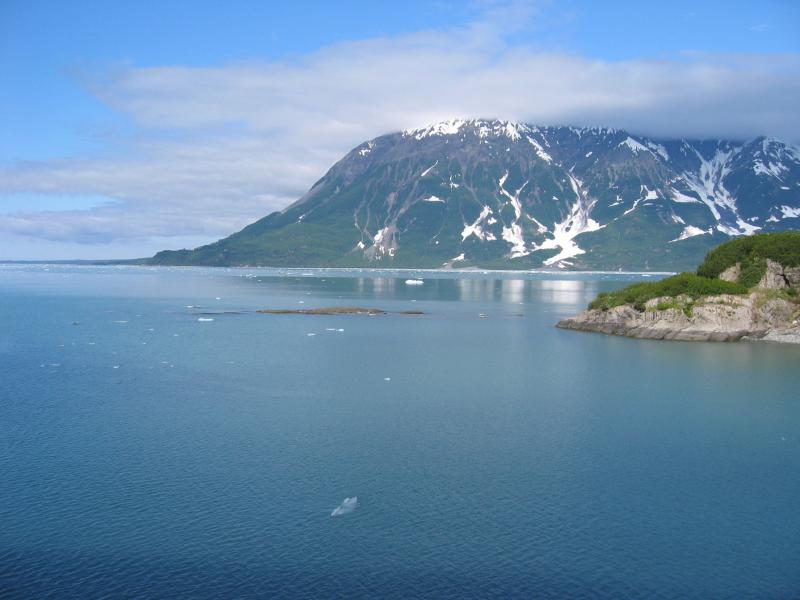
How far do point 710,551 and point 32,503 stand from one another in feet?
80.9

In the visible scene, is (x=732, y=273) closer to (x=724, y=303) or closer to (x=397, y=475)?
(x=724, y=303)

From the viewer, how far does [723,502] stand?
28.8 m

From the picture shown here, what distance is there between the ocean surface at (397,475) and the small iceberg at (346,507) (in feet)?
0.75

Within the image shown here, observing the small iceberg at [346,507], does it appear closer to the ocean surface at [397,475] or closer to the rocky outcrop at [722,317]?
the ocean surface at [397,475]

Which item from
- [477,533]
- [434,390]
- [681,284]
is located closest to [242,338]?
[434,390]

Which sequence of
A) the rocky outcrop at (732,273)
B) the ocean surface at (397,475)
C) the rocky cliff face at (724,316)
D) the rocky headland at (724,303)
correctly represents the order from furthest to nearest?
the rocky outcrop at (732,273)
the rocky headland at (724,303)
the rocky cliff face at (724,316)
the ocean surface at (397,475)

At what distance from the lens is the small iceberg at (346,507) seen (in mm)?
26883

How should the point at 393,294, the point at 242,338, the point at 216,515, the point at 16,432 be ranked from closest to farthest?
the point at 216,515 → the point at 16,432 → the point at 242,338 → the point at 393,294

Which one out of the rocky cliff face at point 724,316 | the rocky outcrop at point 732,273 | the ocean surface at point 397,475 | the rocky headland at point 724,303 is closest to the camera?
the ocean surface at point 397,475

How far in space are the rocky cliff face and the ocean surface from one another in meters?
12.3

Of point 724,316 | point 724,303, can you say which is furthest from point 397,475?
point 724,303

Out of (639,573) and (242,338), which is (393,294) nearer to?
(242,338)

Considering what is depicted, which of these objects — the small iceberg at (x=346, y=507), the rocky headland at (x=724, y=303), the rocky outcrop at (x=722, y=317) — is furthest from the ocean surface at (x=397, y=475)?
the rocky headland at (x=724, y=303)

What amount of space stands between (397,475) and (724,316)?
192 ft
